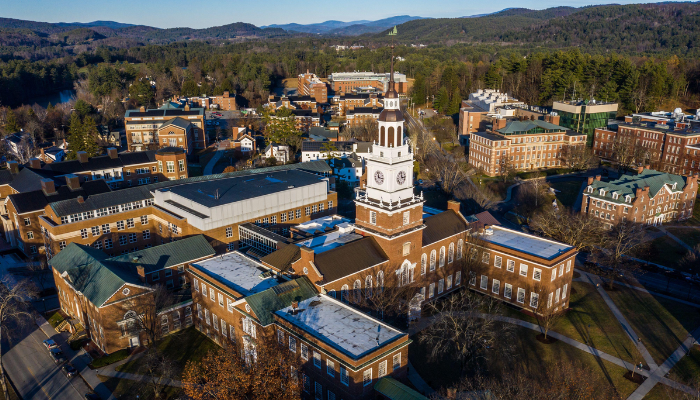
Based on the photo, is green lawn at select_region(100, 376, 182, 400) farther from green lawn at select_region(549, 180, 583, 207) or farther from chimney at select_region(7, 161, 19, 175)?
green lawn at select_region(549, 180, 583, 207)

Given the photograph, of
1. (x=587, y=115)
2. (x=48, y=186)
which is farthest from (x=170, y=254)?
(x=587, y=115)

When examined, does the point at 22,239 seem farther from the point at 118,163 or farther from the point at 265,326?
the point at 265,326

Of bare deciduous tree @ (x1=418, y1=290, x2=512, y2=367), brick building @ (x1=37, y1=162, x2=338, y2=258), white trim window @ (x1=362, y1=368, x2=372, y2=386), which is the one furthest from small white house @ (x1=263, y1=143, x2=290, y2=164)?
white trim window @ (x1=362, y1=368, x2=372, y2=386)

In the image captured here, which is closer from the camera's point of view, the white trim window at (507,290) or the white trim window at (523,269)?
the white trim window at (523,269)

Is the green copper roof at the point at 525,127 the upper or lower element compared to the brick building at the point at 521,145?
upper

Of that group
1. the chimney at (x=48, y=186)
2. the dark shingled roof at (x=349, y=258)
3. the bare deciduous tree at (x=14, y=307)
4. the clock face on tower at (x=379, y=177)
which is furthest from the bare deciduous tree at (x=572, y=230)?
the chimney at (x=48, y=186)

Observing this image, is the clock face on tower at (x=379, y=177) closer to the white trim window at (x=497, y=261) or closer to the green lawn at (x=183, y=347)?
the white trim window at (x=497, y=261)

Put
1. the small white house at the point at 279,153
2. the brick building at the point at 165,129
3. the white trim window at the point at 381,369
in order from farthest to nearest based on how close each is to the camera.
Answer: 1. the brick building at the point at 165,129
2. the small white house at the point at 279,153
3. the white trim window at the point at 381,369
